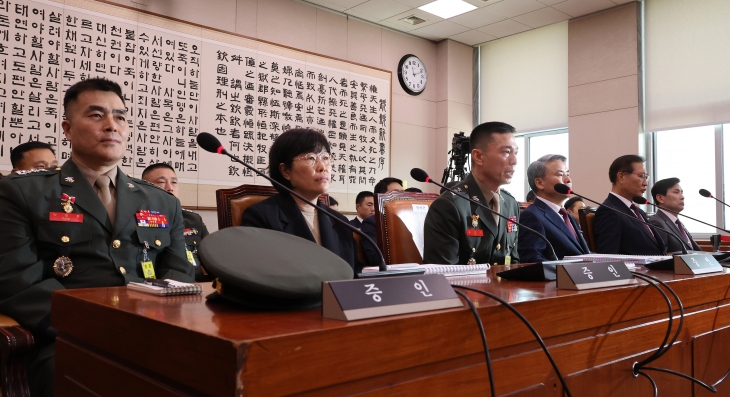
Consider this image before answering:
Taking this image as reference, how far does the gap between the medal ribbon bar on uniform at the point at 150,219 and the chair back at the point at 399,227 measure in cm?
81

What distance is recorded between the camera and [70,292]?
83 cm

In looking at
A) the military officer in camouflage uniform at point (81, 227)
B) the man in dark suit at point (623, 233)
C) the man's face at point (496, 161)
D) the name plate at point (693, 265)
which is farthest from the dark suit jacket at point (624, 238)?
the military officer in camouflage uniform at point (81, 227)

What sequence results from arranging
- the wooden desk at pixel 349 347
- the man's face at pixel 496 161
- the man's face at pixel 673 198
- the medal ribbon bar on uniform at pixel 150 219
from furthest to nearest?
the man's face at pixel 673 198 < the man's face at pixel 496 161 < the medal ribbon bar on uniform at pixel 150 219 < the wooden desk at pixel 349 347

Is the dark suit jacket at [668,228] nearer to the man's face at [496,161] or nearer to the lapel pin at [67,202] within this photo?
the man's face at [496,161]

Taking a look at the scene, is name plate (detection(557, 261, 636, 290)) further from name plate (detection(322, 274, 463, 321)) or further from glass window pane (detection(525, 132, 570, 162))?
glass window pane (detection(525, 132, 570, 162))

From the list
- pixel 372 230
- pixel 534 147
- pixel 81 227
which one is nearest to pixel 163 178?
pixel 372 230

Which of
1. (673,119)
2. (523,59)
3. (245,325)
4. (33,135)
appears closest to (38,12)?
(33,135)

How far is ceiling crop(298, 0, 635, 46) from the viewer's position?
16.2ft

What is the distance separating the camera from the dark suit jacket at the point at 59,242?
1301 mm

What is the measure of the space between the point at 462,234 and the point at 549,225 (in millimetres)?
774

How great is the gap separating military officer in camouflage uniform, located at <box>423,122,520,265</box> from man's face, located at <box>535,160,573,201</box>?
2.11 feet

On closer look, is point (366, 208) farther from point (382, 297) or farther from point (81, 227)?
point (382, 297)

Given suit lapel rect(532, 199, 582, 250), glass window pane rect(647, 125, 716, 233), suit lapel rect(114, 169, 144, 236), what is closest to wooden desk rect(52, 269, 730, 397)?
suit lapel rect(114, 169, 144, 236)

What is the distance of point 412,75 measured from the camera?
579cm
